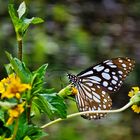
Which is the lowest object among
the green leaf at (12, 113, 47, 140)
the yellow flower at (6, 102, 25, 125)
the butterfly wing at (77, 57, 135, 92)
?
the butterfly wing at (77, 57, 135, 92)

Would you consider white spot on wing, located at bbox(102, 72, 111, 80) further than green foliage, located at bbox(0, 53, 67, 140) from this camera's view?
Yes

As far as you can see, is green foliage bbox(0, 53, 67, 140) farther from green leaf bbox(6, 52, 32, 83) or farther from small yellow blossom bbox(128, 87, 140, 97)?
small yellow blossom bbox(128, 87, 140, 97)

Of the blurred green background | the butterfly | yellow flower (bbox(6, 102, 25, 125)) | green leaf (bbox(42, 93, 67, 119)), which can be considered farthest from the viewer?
the blurred green background

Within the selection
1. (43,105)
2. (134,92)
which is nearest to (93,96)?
(134,92)

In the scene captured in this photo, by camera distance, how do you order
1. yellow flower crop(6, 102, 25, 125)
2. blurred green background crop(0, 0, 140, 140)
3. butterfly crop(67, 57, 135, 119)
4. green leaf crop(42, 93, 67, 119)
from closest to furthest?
yellow flower crop(6, 102, 25, 125)
green leaf crop(42, 93, 67, 119)
butterfly crop(67, 57, 135, 119)
blurred green background crop(0, 0, 140, 140)

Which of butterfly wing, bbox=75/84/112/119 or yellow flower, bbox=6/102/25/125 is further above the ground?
yellow flower, bbox=6/102/25/125

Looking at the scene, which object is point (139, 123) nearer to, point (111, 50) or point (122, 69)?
point (111, 50)

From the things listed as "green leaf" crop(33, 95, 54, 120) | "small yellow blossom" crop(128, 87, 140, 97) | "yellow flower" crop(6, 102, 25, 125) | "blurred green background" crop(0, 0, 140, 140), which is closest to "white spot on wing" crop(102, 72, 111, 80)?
"small yellow blossom" crop(128, 87, 140, 97)

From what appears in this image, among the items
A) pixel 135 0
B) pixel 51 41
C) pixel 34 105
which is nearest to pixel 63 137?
pixel 51 41
